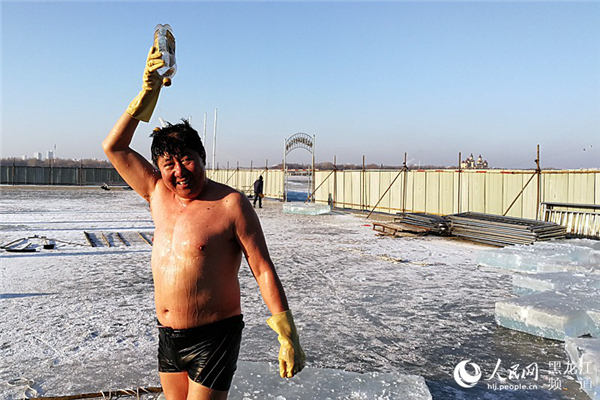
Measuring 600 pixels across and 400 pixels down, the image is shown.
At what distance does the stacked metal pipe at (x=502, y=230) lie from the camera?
1128 cm

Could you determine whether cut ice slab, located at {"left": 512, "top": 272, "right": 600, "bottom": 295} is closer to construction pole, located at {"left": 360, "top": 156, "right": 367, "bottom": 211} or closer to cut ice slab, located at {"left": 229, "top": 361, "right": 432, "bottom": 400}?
cut ice slab, located at {"left": 229, "top": 361, "right": 432, "bottom": 400}

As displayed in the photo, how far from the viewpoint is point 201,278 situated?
6.93 feet

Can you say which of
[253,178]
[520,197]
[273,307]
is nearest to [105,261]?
[273,307]

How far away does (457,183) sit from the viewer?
17.3 m

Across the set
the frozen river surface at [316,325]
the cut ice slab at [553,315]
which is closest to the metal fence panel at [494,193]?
the frozen river surface at [316,325]

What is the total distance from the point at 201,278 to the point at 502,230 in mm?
11427

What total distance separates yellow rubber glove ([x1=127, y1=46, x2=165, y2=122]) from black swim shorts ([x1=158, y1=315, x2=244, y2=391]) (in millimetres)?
1117

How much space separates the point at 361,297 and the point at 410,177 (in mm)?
14028

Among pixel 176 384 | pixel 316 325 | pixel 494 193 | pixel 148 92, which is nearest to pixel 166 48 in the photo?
pixel 148 92

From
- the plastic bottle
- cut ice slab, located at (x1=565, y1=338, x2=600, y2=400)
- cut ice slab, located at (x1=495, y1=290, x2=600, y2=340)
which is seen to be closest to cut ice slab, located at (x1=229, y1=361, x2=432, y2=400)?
cut ice slab, located at (x1=565, y1=338, x2=600, y2=400)

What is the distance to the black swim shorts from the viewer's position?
2066mm

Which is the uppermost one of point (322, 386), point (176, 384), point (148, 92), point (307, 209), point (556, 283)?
point (148, 92)

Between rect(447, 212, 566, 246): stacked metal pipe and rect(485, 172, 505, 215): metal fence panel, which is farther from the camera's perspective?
rect(485, 172, 505, 215): metal fence panel
